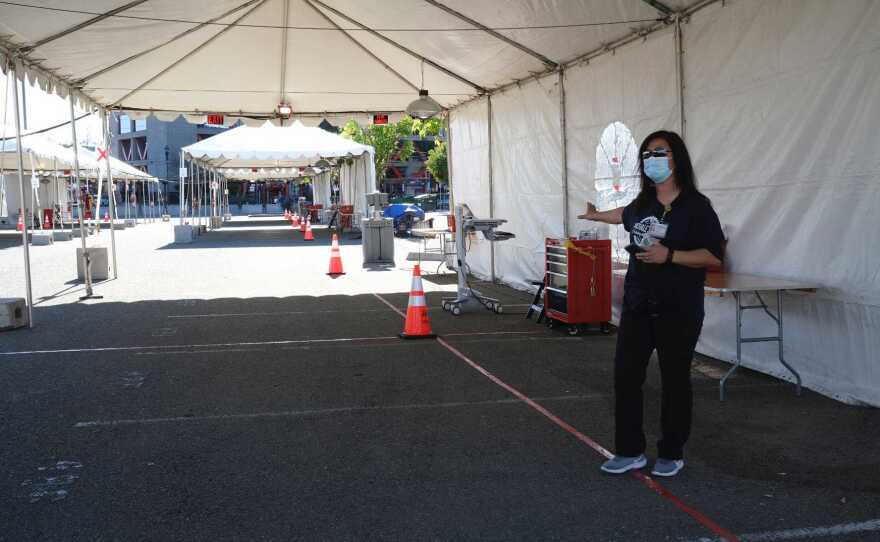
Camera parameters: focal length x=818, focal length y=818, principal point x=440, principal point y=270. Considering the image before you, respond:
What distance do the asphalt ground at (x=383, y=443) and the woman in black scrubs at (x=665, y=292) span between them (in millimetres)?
295

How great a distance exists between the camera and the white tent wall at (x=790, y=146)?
6.04 metres

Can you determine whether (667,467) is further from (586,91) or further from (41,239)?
(41,239)

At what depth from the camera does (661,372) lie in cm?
469

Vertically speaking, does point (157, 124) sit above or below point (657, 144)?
above

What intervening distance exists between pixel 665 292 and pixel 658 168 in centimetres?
69

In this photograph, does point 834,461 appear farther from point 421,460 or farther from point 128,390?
point 128,390

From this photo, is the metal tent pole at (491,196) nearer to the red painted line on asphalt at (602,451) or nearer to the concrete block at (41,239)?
the red painted line on asphalt at (602,451)

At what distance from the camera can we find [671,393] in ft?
15.2

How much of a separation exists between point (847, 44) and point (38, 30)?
845 centimetres

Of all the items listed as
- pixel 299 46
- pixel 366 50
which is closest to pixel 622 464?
pixel 366 50

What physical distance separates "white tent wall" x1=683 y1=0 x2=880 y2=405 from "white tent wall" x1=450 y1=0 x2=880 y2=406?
10mm

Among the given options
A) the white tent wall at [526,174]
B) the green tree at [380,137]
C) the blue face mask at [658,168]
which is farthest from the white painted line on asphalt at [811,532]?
the green tree at [380,137]

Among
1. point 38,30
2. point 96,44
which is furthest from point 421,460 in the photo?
point 96,44

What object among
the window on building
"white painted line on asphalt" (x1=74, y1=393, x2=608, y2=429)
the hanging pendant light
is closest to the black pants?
"white painted line on asphalt" (x1=74, y1=393, x2=608, y2=429)
